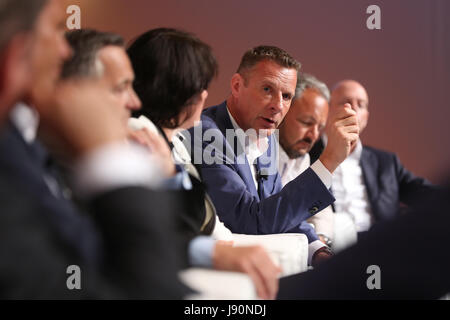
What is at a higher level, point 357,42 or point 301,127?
point 357,42

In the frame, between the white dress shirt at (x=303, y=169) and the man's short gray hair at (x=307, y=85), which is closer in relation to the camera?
the white dress shirt at (x=303, y=169)

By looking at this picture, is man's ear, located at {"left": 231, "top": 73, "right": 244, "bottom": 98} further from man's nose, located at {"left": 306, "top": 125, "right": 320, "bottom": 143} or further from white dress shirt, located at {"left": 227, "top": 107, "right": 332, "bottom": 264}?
man's nose, located at {"left": 306, "top": 125, "right": 320, "bottom": 143}

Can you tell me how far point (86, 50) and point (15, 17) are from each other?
0.49 metres

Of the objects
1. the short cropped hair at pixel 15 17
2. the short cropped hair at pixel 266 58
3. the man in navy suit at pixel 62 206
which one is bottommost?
the man in navy suit at pixel 62 206

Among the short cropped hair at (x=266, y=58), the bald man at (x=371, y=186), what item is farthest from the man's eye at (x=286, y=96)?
the bald man at (x=371, y=186)

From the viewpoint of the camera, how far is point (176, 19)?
11.1ft

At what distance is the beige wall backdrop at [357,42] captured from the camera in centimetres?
332

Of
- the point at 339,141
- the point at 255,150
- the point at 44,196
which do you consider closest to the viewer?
the point at 44,196

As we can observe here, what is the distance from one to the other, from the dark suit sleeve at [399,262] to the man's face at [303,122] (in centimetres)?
157

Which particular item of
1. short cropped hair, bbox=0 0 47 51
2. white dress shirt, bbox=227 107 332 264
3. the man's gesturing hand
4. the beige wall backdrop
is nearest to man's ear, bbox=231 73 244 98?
white dress shirt, bbox=227 107 332 264

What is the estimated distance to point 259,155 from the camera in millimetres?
2254

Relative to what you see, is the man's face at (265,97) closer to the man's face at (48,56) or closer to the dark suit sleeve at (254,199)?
the dark suit sleeve at (254,199)

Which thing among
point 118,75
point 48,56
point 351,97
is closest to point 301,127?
point 351,97

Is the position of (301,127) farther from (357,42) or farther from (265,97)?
(357,42)
